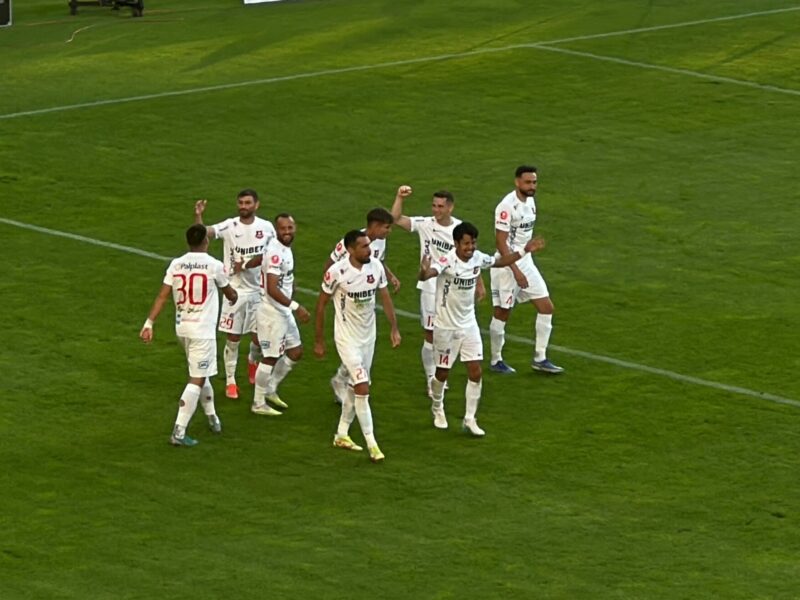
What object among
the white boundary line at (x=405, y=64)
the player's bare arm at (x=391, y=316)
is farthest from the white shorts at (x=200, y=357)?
the white boundary line at (x=405, y=64)

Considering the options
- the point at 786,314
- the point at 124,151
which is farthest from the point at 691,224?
the point at 124,151

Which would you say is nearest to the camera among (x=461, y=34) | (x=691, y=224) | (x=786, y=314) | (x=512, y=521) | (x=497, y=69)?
(x=512, y=521)

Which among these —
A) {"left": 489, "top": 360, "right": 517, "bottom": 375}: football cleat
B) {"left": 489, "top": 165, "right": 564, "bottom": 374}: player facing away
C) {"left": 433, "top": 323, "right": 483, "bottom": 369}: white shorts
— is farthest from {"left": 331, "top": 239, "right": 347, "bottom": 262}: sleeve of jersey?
{"left": 489, "top": 360, "right": 517, "bottom": 375}: football cleat

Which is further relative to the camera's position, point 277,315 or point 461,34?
point 461,34

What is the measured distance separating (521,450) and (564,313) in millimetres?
4719

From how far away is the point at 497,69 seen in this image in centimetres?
3594

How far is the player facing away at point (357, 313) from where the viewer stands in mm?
18516

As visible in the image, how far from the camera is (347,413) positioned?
18.9m

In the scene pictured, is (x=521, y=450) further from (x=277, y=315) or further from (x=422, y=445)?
(x=277, y=315)

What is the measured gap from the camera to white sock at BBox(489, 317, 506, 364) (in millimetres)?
21422

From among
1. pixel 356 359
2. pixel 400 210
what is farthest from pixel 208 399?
pixel 400 210

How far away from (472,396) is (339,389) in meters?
1.42

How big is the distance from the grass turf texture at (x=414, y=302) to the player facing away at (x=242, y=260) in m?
0.81

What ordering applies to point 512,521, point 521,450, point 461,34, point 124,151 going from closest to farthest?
point 512,521, point 521,450, point 124,151, point 461,34
